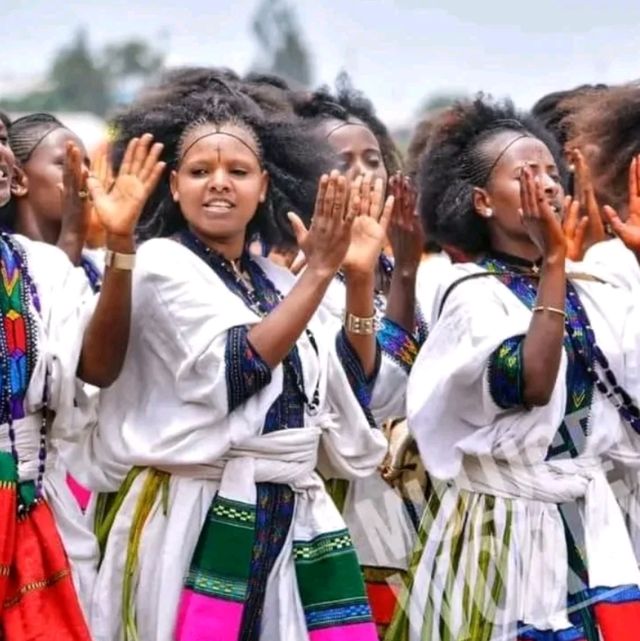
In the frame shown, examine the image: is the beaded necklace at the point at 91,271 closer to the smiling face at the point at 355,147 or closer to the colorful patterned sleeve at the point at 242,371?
the smiling face at the point at 355,147

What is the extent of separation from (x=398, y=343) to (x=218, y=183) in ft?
3.32

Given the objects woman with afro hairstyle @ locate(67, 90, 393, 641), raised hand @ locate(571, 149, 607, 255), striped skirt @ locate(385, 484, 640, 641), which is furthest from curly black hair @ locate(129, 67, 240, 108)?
striped skirt @ locate(385, 484, 640, 641)

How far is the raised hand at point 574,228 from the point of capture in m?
5.52

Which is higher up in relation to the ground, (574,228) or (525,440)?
(574,228)

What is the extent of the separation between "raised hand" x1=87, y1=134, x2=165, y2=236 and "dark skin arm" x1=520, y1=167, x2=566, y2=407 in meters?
1.13

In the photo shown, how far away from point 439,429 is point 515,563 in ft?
1.53

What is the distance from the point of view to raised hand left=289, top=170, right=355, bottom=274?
16.1 ft

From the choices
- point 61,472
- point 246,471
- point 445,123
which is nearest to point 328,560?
point 246,471

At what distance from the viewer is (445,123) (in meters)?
5.98

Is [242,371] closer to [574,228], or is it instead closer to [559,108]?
[574,228]

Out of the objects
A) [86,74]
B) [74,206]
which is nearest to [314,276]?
[74,206]

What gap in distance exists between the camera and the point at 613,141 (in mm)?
6246

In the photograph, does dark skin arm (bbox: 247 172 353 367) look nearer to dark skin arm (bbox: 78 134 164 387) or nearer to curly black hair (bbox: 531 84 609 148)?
dark skin arm (bbox: 78 134 164 387)

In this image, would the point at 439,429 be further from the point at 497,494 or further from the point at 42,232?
the point at 42,232
